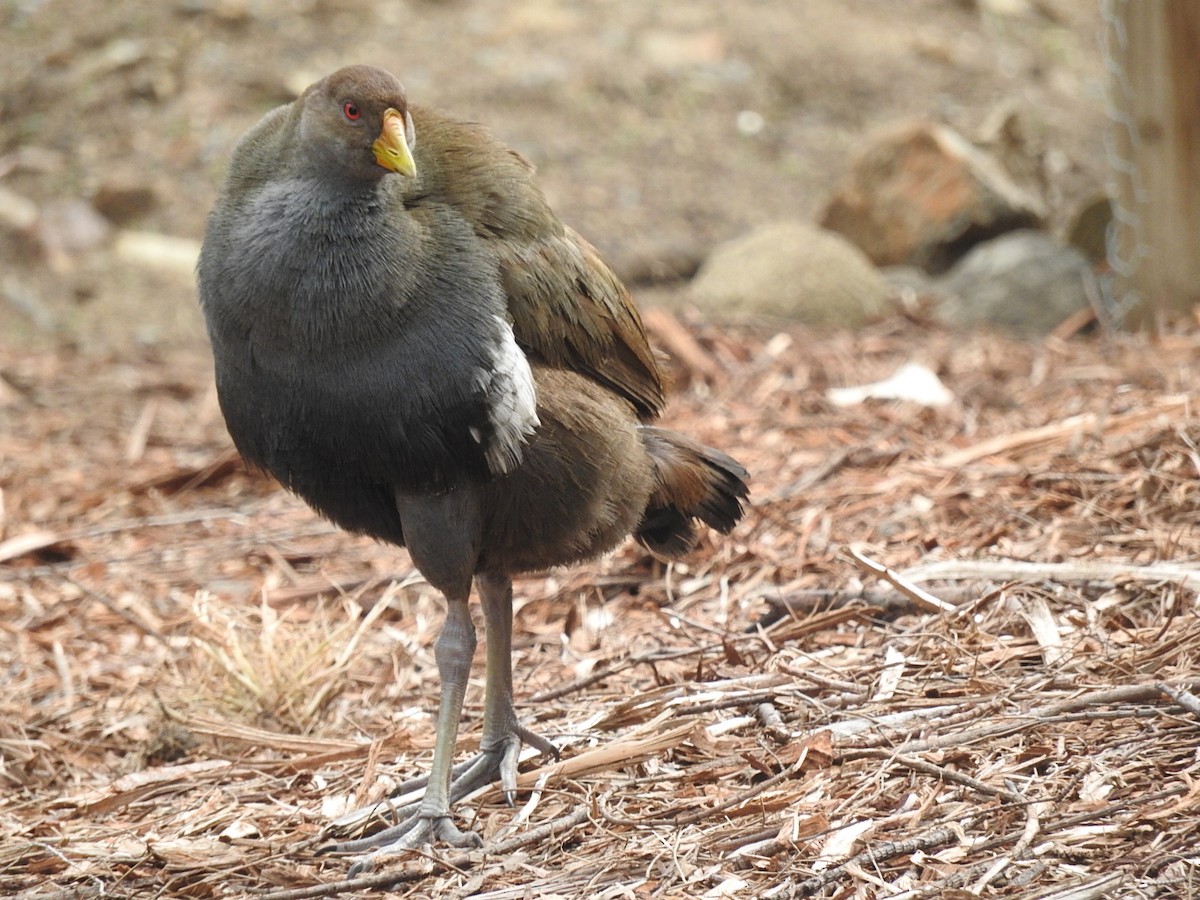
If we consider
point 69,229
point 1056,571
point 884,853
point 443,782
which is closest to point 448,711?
point 443,782

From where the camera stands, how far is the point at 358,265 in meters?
3.49

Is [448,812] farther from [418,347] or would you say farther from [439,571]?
[418,347]

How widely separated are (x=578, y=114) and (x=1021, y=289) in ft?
14.1

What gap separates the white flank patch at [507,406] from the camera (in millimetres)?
3547

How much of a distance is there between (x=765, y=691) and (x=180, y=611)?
2647 mm

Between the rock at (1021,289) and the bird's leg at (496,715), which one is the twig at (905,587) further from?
the rock at (1021,289)

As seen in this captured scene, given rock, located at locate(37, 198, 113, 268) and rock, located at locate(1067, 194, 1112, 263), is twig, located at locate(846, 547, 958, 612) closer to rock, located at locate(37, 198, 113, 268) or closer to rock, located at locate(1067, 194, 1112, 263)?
rock, located at locate(1067, 194, 1112, 263)

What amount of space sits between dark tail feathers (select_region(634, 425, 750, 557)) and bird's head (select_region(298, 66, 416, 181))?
47.1 inches

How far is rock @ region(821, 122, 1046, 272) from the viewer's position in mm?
9250

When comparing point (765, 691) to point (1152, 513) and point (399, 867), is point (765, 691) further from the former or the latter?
point (1152, 513)

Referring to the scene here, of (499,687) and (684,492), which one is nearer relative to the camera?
(499,687)

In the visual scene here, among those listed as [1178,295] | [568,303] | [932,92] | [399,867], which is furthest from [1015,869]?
[932,92]

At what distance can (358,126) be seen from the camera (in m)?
3.50

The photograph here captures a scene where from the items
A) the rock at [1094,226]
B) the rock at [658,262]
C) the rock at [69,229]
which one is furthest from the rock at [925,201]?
the rock at [69,229]
